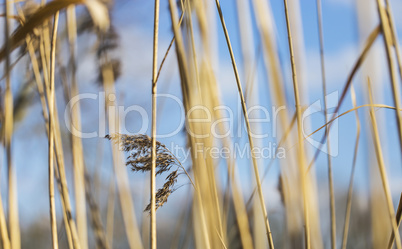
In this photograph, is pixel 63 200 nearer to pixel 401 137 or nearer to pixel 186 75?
pixel 186 75

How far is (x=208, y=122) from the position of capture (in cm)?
72

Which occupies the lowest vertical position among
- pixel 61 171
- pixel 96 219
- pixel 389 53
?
pixel 96 219

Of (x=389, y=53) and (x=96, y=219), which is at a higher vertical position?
(x=389, y=53)

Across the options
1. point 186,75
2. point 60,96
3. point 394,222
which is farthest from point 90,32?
point 394,222

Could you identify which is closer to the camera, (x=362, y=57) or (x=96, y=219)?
(x=362, y=57)

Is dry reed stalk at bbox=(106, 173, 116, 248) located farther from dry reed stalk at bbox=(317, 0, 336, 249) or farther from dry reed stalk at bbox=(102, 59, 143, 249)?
dry reed stalk at bbox=(317, 0, 336, 249)

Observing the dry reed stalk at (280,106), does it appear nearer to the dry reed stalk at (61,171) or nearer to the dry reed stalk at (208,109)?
the dry reed stalk at (208,109)

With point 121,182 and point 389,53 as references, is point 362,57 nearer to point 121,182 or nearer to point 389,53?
point 389,53

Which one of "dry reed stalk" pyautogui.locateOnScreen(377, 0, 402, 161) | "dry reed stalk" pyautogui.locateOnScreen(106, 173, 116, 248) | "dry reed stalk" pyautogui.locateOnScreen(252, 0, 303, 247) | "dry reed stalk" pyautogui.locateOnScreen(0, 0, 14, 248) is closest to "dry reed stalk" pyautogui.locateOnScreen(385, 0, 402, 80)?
"dry reed stalk" pyautogui.locateOnScreen(377, 0, 402, 161)

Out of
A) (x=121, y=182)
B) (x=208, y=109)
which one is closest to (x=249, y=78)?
(x=208, y=109)

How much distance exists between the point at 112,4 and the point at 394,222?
22.7 inches

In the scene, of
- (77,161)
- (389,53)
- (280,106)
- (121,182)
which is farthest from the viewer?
(121,182)

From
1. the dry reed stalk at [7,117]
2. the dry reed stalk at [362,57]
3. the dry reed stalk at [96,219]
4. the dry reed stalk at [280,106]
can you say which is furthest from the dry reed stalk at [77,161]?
the dry reed stalk at [362,57]

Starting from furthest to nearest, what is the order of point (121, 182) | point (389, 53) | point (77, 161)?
point (121, 182), point (77, 161), point (389, 53)
